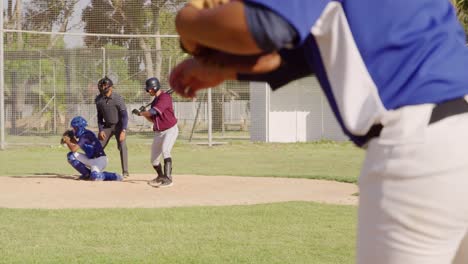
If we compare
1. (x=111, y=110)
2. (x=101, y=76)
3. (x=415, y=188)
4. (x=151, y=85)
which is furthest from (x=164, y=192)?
(x=101, y=76)

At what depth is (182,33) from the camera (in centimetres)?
229

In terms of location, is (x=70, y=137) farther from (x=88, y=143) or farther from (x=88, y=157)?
(x=88, y=157)

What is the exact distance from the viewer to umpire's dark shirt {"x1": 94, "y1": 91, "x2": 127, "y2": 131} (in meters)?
15.5

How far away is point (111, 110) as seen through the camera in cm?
1556

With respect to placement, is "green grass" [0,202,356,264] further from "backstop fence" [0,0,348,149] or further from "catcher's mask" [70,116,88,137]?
"backstop fence" [0,0,348,149]

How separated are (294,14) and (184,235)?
20.9ft

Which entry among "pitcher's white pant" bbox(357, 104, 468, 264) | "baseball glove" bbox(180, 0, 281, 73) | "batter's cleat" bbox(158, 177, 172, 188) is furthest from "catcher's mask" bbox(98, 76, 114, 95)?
"pitcher's white pant" bbox(357, 104, 468, 264)

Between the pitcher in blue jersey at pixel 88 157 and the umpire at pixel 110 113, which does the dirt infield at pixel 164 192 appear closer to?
the pitcher in blue jersey at pixel 88 157

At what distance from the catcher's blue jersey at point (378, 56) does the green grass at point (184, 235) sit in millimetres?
4687

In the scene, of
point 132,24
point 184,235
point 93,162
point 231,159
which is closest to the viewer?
point 184,235

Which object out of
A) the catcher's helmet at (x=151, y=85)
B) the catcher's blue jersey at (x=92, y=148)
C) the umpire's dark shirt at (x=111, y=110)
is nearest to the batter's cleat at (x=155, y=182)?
the catcher's blue jersey at (x=92, y=148)

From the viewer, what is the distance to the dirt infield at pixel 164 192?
11336 millimetres

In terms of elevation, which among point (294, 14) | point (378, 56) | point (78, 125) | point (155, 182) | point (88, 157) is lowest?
point (155, 182)

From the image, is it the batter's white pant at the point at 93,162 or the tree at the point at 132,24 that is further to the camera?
the tree at the point at 132,24
